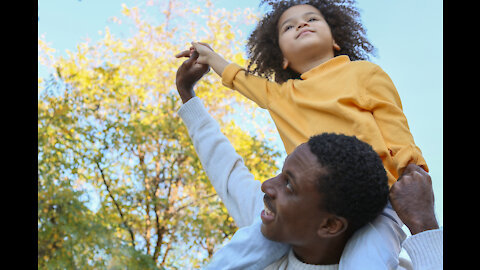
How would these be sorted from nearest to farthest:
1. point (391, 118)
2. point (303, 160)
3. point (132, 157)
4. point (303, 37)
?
point (303, 160) → point (391, 118) → point (303, 37) → point (132, 157)

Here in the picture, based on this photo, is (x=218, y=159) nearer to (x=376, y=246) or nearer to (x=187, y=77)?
(x=187, y=77)

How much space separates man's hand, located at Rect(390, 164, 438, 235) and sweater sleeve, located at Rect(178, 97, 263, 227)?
442mm

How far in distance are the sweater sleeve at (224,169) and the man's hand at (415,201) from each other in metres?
0.44

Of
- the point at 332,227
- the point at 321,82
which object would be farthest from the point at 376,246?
the point at 321,82

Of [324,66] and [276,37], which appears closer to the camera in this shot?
[324,66]

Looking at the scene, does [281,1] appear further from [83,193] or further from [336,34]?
[83,193]

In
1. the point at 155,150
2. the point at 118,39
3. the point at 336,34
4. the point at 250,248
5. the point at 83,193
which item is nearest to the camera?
the point at 250,248

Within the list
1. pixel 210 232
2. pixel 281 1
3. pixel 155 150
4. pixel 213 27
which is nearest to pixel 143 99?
pixel 155 150

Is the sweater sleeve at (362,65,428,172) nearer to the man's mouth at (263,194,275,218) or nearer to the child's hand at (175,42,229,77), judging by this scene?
the man's mouth at (263,194,275,218)

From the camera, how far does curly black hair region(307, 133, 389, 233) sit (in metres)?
1.17

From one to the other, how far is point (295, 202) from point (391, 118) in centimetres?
46

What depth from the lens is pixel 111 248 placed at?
18.0 ft

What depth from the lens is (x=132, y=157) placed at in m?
6.81

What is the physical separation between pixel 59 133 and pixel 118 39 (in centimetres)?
274
